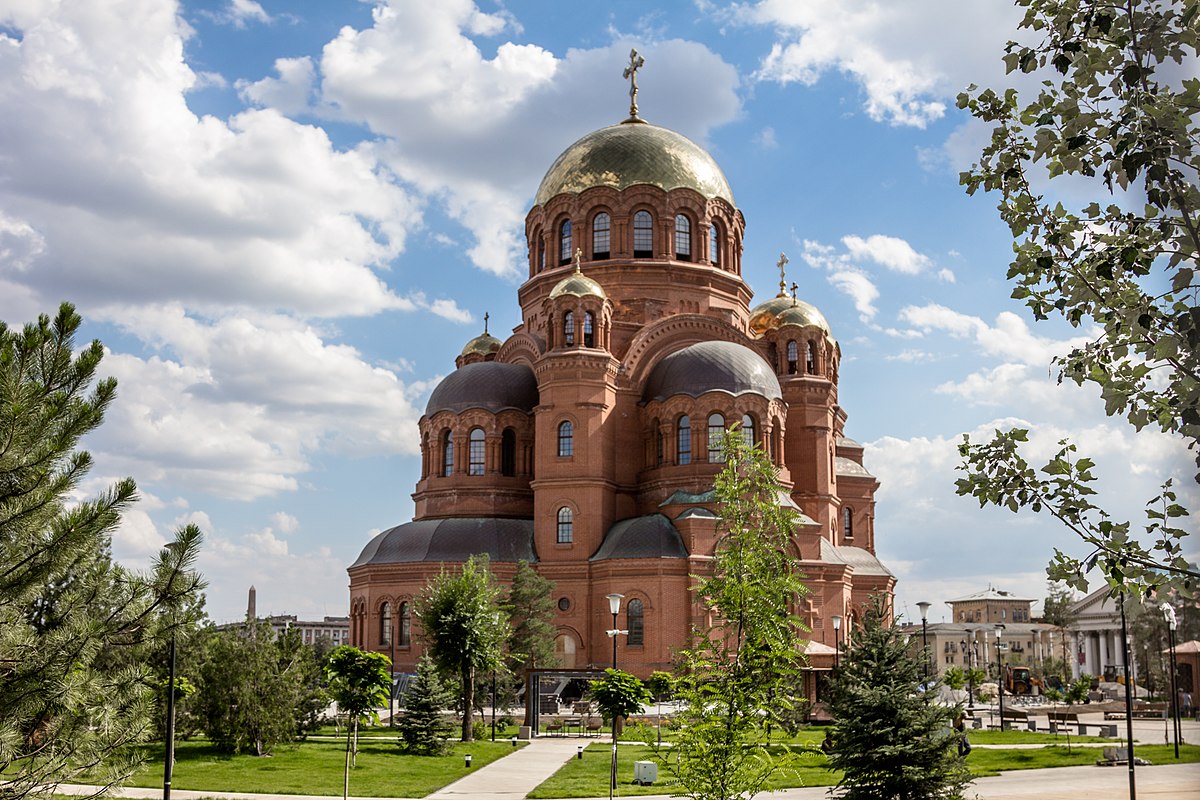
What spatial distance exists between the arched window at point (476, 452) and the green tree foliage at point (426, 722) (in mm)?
17476

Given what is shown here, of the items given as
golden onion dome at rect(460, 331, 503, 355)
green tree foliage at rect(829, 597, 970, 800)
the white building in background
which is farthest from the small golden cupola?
the white building in background

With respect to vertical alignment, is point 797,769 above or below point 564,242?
below

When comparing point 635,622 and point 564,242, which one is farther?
point 564,242

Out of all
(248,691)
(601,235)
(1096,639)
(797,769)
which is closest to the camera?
(797,769)

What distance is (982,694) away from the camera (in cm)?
6009

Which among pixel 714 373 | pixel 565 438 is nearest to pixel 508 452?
pixel 565 438

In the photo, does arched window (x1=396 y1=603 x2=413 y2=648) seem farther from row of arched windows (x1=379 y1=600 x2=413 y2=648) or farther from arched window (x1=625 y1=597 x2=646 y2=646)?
arched window (x1=625 y1=597 x2=646 y2=646)

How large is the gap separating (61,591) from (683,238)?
127ft

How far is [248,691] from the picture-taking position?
25.8m

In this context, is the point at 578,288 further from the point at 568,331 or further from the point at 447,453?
the point at 447,453

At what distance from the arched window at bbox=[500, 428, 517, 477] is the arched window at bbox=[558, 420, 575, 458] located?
3.42 meters

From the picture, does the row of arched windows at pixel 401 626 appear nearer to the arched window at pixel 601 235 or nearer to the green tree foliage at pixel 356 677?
the arched window at pixel 601 235

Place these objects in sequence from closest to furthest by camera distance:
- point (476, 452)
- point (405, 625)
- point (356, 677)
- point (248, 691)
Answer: point (356, 677), point (248, 691), point (405, 625), point (476, 452)

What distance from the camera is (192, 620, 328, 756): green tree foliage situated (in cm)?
2595
